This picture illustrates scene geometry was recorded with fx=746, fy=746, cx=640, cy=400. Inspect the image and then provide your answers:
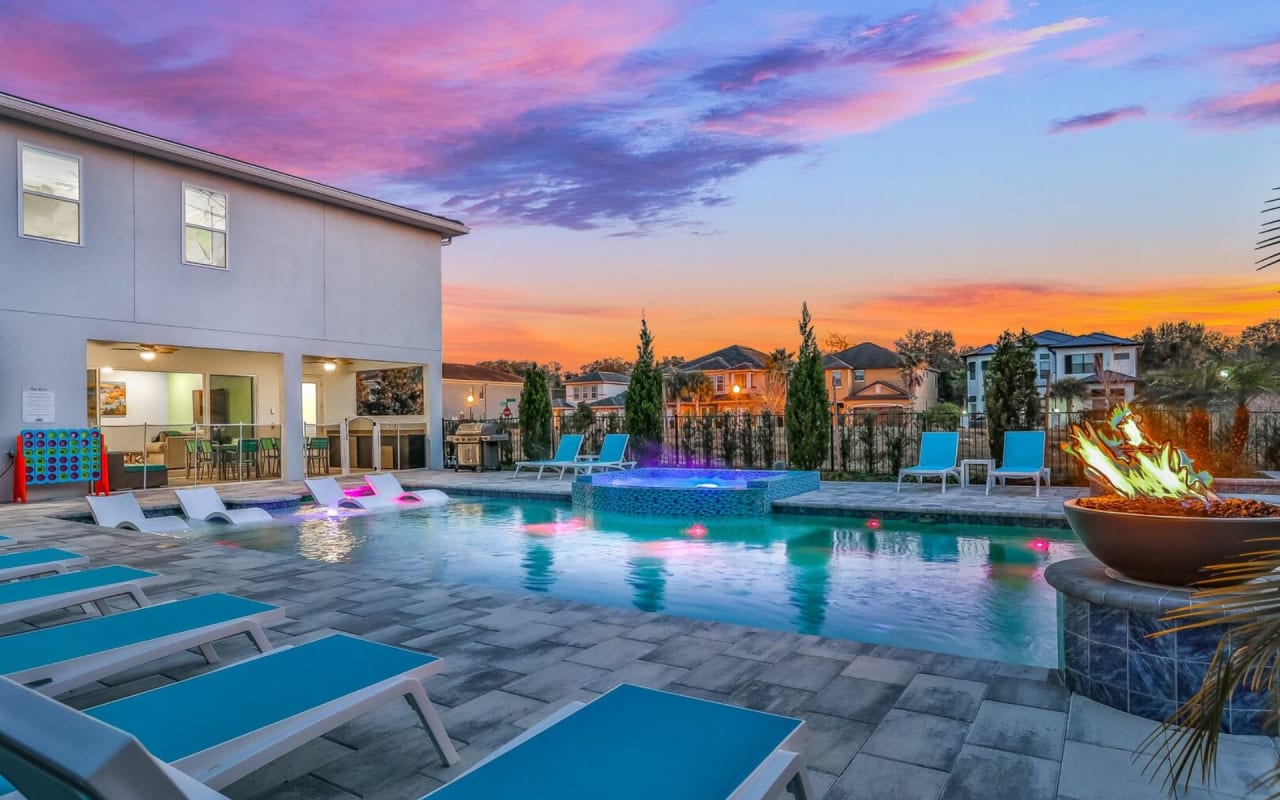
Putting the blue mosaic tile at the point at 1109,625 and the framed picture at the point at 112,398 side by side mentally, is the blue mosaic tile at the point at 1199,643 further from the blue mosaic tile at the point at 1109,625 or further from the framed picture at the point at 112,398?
the framed picture at the point at 112,398

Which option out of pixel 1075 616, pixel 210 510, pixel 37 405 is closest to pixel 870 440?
pixel 210 510

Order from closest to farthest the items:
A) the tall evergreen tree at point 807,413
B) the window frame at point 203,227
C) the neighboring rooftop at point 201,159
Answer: the neighboring rooftop at point 201,159
the window frame at point 203,227
the tall evergreen tree at point 807,413

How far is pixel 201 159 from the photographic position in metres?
12.7

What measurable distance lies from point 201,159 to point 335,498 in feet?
21.1

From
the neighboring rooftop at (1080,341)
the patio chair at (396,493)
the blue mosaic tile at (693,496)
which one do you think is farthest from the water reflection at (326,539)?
the neighboring rooftop at (1080,341)

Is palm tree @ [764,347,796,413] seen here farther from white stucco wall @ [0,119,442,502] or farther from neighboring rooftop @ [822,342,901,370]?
white stucco wall @ [0,119,442,502]

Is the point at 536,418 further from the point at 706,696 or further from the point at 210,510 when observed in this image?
the point at 706,696

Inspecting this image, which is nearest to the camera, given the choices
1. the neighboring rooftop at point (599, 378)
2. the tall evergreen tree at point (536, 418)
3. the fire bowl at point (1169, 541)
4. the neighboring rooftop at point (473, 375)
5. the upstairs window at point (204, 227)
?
the fire bowl at point (1169, 541)

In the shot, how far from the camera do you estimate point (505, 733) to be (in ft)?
9.15

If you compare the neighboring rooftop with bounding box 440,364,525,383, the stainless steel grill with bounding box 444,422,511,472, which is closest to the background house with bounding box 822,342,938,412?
the neighboring rooftop with bounding box 440,364,525,383

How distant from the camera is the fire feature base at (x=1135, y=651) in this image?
265 cm

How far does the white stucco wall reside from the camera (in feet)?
36.3

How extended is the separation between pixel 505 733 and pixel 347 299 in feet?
46.9

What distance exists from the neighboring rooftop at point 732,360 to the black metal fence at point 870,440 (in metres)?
33.2
